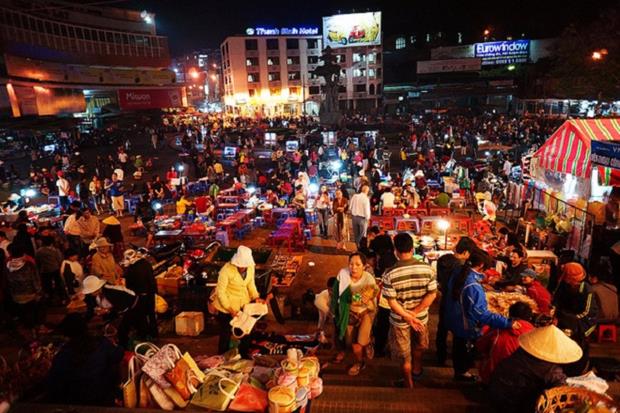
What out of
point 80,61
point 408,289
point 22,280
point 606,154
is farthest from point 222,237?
point 80,61

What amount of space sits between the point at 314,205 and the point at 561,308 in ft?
29.9

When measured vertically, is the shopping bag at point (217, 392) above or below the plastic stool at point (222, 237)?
above

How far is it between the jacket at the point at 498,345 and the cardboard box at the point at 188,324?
4.66 m

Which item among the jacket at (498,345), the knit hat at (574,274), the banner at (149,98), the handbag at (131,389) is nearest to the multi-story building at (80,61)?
the banner at (149,98)

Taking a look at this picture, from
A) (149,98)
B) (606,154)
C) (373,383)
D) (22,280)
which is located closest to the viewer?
(373,383)

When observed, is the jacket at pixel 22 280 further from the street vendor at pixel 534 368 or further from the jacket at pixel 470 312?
the street vendor at pixel 534 368

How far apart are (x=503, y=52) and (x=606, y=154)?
53675mm

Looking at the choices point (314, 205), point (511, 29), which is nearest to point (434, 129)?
point (314, 205)

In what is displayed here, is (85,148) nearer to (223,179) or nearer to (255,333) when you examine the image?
(223,179)

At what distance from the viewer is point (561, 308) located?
5496 mm

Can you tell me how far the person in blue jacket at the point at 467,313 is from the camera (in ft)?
14.7

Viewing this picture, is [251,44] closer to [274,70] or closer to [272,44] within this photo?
[272,44]

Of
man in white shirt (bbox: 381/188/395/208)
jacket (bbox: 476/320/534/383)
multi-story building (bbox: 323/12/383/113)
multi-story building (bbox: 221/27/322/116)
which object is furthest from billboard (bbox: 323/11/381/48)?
jacket (bbox: 476/320/534/383)

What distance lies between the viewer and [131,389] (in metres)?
4.01
